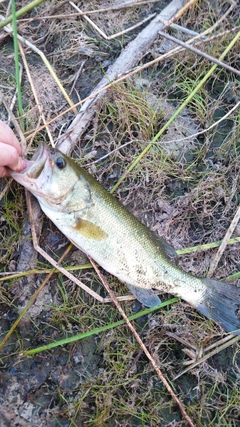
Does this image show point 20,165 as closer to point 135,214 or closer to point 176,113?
point 135,214

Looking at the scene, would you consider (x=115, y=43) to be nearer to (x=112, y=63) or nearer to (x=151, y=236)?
(x=112, y=63)

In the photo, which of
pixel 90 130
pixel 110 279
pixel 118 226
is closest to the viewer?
pixel 118 226

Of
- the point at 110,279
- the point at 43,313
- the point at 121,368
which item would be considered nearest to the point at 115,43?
the point at 110,279

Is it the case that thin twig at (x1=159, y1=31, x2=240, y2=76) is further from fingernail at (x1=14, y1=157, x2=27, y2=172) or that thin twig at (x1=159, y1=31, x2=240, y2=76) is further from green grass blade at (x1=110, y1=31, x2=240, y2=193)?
fingernail at (x1=14, y1=157, x2=27, y2=172)

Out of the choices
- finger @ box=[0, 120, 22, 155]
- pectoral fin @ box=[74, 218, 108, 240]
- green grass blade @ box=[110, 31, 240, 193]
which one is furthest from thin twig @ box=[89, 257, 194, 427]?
finger @ box=[0, 120, 22, 155]

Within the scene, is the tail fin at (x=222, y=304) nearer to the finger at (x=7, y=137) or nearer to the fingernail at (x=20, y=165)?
the fingernail at (x=20, y=165)

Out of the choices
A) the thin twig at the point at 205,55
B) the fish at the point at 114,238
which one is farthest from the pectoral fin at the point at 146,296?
the thin twig at the point at 205,55
